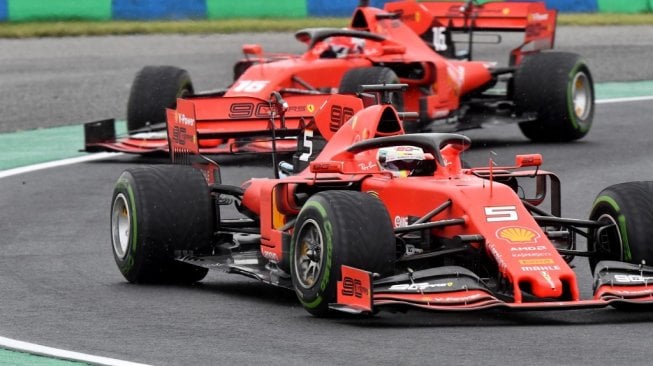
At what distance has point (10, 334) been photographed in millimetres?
9141

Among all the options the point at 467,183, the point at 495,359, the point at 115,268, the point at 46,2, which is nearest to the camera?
the point at 495,359

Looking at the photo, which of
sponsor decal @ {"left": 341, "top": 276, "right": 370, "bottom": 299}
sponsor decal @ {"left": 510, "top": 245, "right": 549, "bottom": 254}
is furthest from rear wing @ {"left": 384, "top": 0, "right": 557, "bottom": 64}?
sponsor decal @ {"left": 341, "top": 276, "right": 370, "bottom": 299}

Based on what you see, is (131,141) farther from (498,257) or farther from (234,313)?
(498,257)

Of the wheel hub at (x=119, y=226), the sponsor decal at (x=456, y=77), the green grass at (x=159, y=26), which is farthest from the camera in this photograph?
the green grass at (x=159, y=26)

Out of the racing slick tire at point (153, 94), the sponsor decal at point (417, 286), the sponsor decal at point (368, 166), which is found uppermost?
the sponsor decal at point (368, 166)

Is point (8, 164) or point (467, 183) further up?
point (467, 183)

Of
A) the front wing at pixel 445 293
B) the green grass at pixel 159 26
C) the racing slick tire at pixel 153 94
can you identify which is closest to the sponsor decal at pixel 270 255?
the front wing at pixel 445 293

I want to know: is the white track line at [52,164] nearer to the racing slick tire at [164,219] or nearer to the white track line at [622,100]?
the racing slick tire at [164,219]

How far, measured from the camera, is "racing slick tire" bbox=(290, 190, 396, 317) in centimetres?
Result: 909

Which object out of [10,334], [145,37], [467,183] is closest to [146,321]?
[10,334]

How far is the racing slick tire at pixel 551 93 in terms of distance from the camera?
19000 mm

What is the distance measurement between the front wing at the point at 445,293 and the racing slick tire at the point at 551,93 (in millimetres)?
9792

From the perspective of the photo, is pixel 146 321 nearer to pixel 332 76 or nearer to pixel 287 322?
pixel 287 322

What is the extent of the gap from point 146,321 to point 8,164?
876 centimetres
